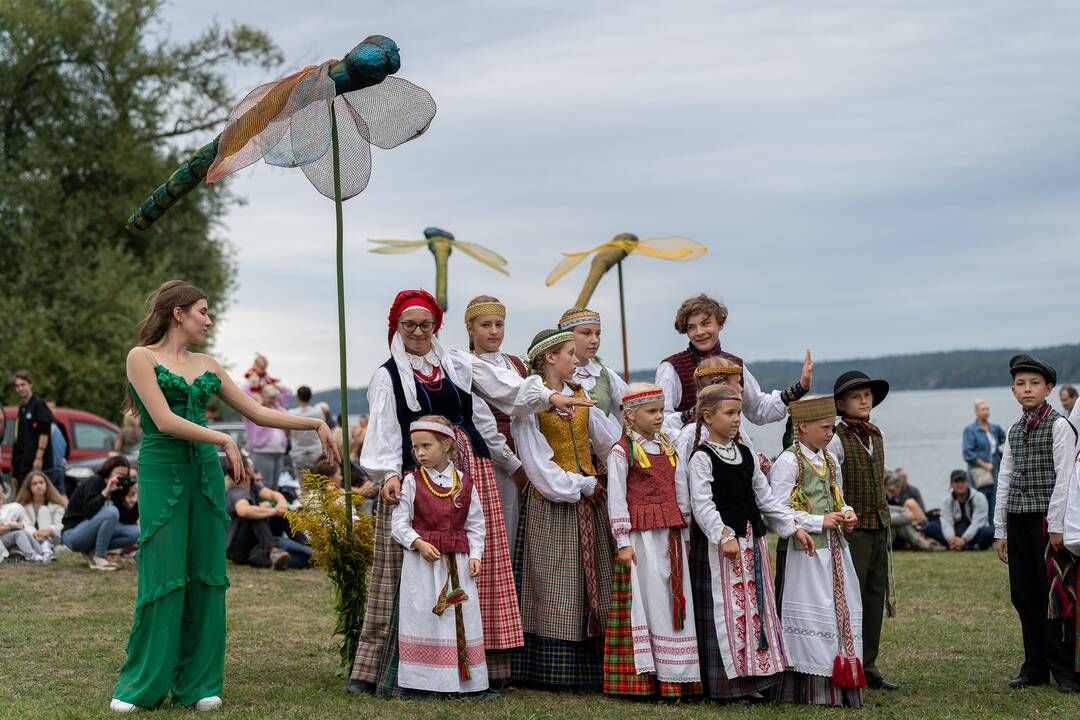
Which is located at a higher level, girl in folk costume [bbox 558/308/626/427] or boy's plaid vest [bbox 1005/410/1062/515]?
girl in folk costume [bbox 558/308/626/427]

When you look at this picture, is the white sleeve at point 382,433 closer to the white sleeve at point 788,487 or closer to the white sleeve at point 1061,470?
the white sleeve at point 788,487

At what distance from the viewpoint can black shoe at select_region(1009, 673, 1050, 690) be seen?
671 cm

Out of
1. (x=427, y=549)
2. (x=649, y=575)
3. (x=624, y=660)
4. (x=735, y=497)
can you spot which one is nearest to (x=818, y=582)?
(x=735, y=497)

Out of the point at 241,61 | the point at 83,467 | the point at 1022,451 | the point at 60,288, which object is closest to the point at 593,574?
the point at 1022,451

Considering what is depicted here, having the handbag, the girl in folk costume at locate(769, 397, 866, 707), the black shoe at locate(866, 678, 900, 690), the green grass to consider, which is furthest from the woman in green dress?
the handbag

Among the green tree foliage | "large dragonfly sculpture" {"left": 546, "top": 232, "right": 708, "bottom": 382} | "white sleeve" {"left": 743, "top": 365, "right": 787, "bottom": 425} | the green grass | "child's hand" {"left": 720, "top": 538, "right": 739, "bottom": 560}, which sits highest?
the green tree foliage

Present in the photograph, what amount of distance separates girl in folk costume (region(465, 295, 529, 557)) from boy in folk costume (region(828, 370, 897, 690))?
1.69 meters

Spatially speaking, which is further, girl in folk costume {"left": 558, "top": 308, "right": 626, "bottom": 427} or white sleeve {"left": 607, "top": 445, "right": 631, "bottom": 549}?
girl in folk costume {"left": 558, "top": 308, "right": 626, "bottom": 427}

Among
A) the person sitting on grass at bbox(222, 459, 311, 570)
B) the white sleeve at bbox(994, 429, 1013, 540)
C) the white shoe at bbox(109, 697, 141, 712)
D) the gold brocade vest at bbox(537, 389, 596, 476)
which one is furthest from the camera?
the person sitting on grass at bbox(222, 459, 311, 570)

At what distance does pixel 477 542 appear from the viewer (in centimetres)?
614

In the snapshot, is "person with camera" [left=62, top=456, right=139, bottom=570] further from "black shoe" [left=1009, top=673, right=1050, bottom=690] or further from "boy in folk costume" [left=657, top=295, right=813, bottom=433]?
"black shoe" [left=1009, top=673, right=1050, bottom=690]

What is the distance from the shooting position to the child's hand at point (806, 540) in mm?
6258

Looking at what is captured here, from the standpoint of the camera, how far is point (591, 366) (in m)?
7.09

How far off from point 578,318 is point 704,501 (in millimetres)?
1286
